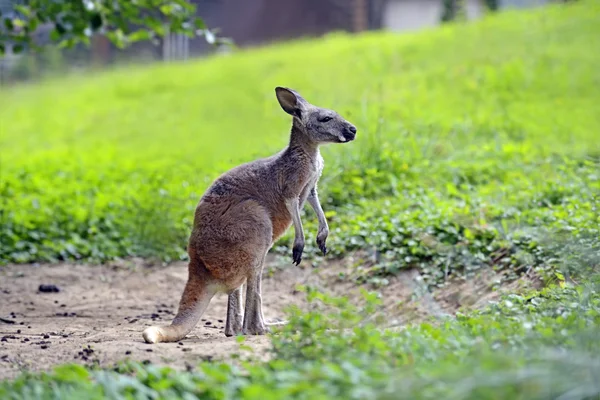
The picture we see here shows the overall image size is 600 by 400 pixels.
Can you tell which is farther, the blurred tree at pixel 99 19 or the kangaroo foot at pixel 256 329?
the blurred tree at pixel 99 19

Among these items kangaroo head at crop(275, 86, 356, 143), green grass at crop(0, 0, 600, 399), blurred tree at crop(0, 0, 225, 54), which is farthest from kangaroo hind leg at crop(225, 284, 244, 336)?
blurred tree at crop(0, 0, 225, 54)

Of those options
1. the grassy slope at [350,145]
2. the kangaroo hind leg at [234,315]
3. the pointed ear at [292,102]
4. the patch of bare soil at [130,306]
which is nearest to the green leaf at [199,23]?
the grassy slope at [350,145]

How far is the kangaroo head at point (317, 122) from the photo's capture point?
554cm

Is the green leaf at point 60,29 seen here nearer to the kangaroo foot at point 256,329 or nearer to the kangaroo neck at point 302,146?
the kangaroo neck at point 302,146

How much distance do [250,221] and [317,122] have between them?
2.79 ft

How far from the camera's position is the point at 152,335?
185 inches

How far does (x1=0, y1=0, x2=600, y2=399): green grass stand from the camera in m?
3.44

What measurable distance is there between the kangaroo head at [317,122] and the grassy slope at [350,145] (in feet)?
5.46

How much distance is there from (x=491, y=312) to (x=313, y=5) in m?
17.9

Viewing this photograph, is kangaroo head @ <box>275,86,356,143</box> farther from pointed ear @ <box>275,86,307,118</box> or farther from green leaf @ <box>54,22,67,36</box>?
green leaf @ <box>54,22,67,36</box>

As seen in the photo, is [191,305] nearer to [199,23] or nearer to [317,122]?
[317,122]

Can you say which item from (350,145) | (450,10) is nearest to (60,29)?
(350,145)

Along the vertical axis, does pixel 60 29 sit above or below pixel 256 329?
above

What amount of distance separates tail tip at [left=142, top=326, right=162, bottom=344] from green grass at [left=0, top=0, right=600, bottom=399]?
2.37 feet
